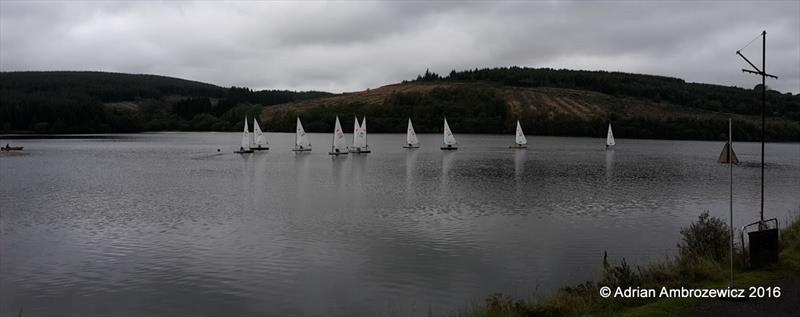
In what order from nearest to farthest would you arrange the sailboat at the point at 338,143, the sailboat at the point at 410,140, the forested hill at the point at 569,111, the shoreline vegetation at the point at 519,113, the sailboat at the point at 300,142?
the sailboat at the point at 338,143 → the sailboat at the point at 300,142 → the sailboat at the point at 410,140 → the forested hill at the point at 569,111 → the shoreline vegetation at the point at 519,113

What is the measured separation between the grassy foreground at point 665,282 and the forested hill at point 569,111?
475ft

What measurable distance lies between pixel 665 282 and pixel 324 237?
13.2 meters

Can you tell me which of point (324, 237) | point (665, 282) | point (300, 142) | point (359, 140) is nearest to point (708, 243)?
point (665, 282)

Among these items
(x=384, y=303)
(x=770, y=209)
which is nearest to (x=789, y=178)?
(x=770, y=209)

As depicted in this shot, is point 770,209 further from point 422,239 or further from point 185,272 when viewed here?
point 185,272

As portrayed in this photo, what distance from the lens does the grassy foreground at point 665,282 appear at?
11516 mm

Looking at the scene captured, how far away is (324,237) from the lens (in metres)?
23.5

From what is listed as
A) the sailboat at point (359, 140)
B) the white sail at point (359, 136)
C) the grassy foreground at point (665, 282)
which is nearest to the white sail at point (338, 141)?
the sailboat at point (359, 140)

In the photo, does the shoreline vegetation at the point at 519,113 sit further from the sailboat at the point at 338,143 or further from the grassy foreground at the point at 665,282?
the grassy foreground at the point at 665,282

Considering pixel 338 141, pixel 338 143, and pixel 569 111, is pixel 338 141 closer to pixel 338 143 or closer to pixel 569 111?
pixel 338 143

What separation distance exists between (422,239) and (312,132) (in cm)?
15911

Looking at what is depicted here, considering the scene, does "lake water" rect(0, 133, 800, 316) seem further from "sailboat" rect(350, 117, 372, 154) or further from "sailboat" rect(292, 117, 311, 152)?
"sailboat" rect(292, 117, 311, 152)

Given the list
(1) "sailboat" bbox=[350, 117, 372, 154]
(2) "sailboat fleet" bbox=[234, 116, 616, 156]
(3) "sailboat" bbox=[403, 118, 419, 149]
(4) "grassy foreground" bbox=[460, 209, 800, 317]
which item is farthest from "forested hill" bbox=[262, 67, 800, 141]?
(4) "grassy foreground" bbox=[460, 209, 800, 317]

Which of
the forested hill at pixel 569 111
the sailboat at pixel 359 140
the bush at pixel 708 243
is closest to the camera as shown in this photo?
the bush at pixel 708 243
